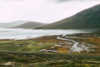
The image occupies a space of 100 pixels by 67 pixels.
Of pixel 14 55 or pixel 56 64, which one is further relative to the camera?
pixel 14 55

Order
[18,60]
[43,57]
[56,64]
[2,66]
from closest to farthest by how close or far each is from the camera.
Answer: [2,66] < [56,64] < [18,60] < [43,57]

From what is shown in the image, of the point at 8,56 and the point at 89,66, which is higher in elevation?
the point at 8,56

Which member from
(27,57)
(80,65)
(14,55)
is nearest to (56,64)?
(80,65)

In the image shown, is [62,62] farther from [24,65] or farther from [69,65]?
[24,65]

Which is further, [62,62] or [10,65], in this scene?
[62,62]

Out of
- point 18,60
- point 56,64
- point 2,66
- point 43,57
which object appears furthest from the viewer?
point 43,57

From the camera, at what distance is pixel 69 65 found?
54844 millimetres

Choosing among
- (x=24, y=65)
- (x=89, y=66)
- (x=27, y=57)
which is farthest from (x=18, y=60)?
(x=89, y=66)

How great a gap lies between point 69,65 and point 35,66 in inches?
407

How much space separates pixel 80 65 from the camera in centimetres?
5512

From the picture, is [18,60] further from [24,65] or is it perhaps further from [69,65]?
[69,65]

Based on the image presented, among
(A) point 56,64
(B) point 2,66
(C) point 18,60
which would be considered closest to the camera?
(B) point 2,66

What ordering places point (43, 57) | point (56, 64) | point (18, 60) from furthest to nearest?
point (43, 57) → point (18, 60) → point (56, 64)

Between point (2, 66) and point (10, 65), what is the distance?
2.34 m
